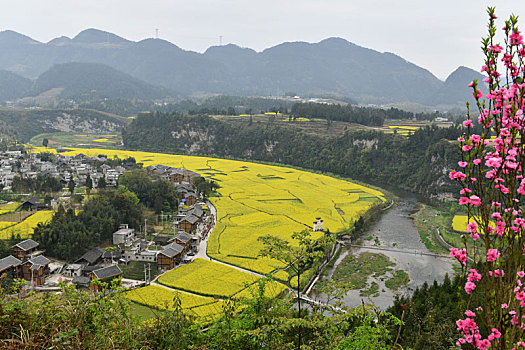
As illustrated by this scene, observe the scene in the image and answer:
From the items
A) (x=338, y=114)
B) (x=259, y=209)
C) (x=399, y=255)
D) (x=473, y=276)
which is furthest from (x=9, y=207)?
(x=338, y=114)

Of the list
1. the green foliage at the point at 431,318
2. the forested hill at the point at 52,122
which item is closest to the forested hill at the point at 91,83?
the forested hill at the point at 52,122

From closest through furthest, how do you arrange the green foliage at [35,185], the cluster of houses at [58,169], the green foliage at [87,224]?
the green foliage at [87,224]
the green foliage at [35,185]
the cluster of houses at [58,169]

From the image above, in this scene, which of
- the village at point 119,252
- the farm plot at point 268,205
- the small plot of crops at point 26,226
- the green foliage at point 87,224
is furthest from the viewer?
the farm plot at point 268,205

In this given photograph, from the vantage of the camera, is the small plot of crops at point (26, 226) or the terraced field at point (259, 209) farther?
the small plot of crops at point (26, 226)

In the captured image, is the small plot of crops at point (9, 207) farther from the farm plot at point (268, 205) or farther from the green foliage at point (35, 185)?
the farm plot at point (268, 205)

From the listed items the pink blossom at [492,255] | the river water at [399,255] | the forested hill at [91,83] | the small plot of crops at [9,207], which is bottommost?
the river water at [399,255]

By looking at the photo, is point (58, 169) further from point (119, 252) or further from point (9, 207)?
point (119, 252)

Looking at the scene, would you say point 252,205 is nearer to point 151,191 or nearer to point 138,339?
point 151,191

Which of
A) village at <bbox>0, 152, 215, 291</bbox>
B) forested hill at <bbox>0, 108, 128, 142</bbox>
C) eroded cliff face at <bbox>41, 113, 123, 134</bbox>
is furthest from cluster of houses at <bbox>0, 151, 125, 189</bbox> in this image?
eroded cliff face at <bbox>41, 113, 123, 134</bbox>

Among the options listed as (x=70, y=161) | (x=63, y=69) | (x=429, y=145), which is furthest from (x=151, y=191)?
(x=63, y=69)
